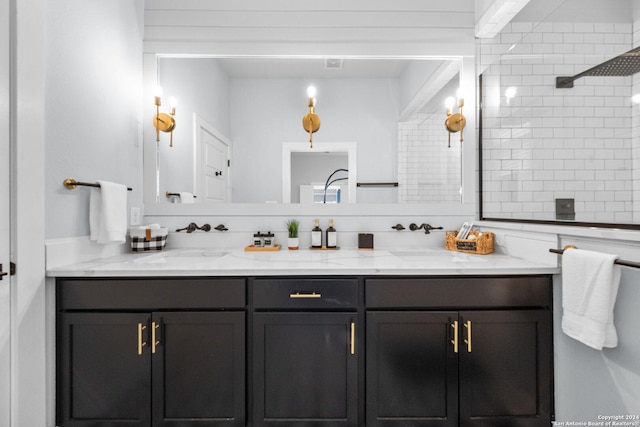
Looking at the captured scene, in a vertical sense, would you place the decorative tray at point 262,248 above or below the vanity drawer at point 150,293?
above

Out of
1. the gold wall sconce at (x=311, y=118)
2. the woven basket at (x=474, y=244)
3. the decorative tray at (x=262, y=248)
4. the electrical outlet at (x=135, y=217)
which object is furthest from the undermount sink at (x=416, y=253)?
the electrical outlet at (x=135, y=217)

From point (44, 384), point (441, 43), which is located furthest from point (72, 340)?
point (441, 43)

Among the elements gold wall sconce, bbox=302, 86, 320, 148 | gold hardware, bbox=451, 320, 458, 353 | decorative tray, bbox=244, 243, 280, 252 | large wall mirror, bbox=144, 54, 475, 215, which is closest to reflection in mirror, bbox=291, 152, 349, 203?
large wall mirror, bbox=144, 54, 475, 215

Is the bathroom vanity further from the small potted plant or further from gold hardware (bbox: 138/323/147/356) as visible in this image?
the small potted plant

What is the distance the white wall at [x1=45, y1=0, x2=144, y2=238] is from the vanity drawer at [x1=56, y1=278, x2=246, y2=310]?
28 cm

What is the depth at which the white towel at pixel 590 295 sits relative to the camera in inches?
43.0

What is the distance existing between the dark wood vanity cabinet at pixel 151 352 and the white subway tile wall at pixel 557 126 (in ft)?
5.35

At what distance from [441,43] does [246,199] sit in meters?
1.62

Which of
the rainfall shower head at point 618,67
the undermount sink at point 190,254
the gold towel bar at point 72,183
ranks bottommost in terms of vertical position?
the undermount sink at point 190,254

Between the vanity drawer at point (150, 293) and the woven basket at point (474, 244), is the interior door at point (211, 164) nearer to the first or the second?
the vanity drawer at point (150, 293)

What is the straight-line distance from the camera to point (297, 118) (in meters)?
2.04

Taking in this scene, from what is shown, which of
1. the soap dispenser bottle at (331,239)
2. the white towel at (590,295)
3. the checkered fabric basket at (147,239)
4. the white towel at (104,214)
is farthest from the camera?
the soap dispenser bottle at (331,239)

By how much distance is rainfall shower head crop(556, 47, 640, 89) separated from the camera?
1391 mm

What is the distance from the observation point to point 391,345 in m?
1.33
